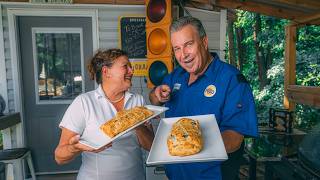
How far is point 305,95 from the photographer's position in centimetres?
330

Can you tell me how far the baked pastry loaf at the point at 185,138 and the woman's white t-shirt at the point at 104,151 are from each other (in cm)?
35

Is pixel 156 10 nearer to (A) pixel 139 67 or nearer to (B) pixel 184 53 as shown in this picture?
(A) pixel 139 67

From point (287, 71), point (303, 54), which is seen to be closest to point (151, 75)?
point (287, 71)

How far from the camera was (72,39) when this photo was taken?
391 centimetres

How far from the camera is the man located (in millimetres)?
1287

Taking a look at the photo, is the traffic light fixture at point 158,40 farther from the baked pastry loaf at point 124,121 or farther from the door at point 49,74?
the baked pastry loaf at point 124,121

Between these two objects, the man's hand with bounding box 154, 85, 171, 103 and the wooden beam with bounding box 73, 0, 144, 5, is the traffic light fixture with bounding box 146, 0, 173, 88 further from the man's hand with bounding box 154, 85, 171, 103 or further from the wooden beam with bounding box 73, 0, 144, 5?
the man's hand with bounding box 154, 85, 171, 103

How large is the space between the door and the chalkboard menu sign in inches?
17.9

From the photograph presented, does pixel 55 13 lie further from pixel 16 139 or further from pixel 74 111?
→ pixel 74 111

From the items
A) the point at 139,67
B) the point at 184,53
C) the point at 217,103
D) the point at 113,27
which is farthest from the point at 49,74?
the point at 217,103

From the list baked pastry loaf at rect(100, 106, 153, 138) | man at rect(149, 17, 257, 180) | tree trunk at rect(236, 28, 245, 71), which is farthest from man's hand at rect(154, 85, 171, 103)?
tree trunk at rect(236, 28, 245, 71)

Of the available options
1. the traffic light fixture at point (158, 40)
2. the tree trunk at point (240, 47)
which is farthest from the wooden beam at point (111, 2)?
the tree trunk at point (240, 47)

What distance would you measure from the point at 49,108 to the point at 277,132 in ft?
9.51

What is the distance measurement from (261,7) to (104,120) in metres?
3.06
